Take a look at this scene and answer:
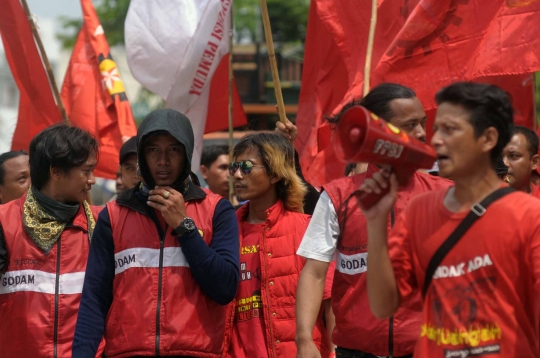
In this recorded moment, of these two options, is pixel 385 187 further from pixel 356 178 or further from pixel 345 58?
pixel 345 58

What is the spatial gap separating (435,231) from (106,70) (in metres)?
6.10

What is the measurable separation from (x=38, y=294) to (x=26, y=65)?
332cm

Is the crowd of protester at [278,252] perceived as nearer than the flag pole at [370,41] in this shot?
Yes

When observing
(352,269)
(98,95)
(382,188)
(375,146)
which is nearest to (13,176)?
(98,95)

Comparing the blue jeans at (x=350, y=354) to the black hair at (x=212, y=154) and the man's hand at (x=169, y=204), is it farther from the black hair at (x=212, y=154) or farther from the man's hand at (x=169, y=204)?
the black hair at (x=212, y=154)

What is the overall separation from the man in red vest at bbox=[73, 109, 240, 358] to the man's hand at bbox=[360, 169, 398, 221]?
53.7 inches

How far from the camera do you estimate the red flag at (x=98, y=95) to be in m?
8.84

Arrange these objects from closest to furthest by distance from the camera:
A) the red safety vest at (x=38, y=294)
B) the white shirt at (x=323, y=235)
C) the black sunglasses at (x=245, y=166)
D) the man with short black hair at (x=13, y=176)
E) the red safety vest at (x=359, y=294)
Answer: the red safety vest at (x=359, y=294)
the white shirt at (x=323, y=235)
the red safety vest at (x=38, y=294)
the black sunglasses at (x=245, y=166)
the man with short black hair at (x=13, y=176)

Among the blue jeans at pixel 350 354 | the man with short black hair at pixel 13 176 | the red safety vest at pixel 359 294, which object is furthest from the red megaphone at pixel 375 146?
the man with short black hair at pixel 13 176

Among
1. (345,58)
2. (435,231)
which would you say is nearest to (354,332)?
(435,231)

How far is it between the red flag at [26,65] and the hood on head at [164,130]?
337 cm

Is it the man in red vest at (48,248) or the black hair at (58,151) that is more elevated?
the black hair at (58,151)

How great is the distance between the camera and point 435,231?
3.40 metres

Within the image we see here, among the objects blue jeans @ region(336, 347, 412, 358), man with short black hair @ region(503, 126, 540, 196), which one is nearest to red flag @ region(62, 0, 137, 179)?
man with short black hair @ region(503, 126, 540, 196)
